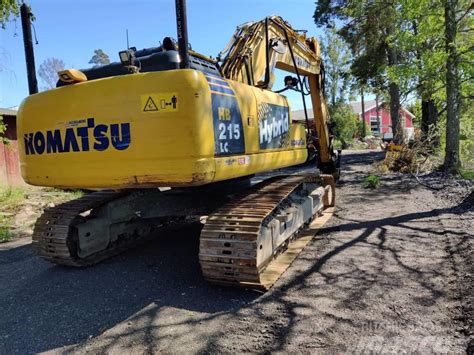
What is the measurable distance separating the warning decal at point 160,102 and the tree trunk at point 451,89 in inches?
334

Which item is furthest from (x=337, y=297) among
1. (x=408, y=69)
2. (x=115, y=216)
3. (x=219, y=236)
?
(x=408, y=69)

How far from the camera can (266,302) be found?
3607mm

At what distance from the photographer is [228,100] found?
390 cm

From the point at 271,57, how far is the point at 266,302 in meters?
3.29

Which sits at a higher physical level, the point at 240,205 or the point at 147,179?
the point at 147,179

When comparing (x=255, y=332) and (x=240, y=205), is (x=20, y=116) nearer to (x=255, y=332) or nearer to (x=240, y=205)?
(x=240, y=205)

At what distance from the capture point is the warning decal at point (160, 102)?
348 cm

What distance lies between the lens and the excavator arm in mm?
4939

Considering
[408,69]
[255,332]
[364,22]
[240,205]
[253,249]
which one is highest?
[364,22]

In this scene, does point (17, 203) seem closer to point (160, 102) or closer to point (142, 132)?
point (142, 132)

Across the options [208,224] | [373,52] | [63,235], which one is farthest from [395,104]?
[63,235]

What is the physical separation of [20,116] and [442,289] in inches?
172

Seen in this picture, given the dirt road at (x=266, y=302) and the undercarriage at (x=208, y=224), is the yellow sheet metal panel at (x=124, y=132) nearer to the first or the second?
the undercarriage at (x=208, y=224)

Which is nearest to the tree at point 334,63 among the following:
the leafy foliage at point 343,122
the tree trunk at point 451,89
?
the leafy foliage at point 343,122
